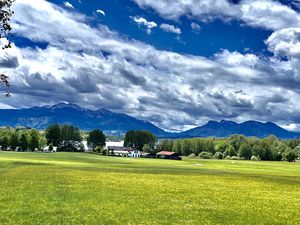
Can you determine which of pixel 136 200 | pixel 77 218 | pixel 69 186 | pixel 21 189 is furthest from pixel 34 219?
pixel 69 186

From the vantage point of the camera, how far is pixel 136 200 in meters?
41.8

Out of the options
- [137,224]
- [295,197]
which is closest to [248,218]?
[137,224]

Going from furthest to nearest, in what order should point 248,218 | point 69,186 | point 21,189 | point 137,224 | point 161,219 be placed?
point 69,186 < point 21,189 < point 248,218 < point 161,219 < point 137,224

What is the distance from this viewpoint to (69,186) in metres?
50.8

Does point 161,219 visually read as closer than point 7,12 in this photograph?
No

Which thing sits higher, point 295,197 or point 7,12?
point 7,12

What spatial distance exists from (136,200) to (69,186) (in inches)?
477

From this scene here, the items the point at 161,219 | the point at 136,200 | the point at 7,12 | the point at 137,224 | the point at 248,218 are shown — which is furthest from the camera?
the point at 136,200

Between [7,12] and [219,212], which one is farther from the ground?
[7,12]

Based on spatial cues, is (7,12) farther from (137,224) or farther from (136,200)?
(136,200)

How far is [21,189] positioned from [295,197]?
104 ft

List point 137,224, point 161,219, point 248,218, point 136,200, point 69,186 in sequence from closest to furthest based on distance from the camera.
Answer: point 137,224 → point 161,219 → point 248,218 → point 136,200 → point 69,186

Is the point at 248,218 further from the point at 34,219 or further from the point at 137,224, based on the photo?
the point at 34,219

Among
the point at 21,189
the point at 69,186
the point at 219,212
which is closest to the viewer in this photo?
the point at 219,212
